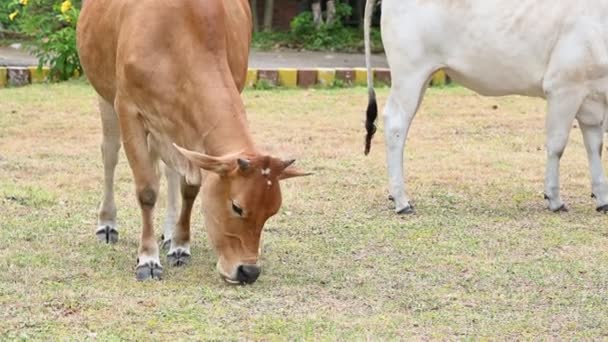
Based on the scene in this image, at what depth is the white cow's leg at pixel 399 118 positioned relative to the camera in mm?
8578

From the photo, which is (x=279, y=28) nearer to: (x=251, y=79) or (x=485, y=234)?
(x=251, y=79)

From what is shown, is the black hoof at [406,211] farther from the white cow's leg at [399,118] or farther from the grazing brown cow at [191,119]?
the grazing brown cow at [191,119]

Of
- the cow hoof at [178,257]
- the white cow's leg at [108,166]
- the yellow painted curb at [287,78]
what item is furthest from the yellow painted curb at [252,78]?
the cow hoof at [178,257]

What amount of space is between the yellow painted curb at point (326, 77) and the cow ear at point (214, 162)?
899 cm

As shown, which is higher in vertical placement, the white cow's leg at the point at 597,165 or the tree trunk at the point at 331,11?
the white cow's leg at the point at 597,165

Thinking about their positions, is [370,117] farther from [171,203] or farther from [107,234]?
[107,234]

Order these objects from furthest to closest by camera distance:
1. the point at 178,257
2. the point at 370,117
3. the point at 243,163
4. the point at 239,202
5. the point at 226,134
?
the point at 370,117, the point at 178,257, the point at 226,134, the point at 239,202, the point at 243,163

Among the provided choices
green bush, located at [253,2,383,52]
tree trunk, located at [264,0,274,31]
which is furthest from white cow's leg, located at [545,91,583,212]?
tree trunk, located at [264,0,274,31]

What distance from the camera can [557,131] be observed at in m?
8.54

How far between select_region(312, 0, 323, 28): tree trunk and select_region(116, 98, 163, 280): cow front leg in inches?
514

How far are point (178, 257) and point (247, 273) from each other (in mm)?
878

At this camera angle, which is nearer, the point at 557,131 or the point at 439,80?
the point at 557,131

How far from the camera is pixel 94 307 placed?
581 centimetres

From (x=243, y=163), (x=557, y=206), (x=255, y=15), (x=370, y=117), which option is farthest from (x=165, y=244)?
(x=255, y=15)
